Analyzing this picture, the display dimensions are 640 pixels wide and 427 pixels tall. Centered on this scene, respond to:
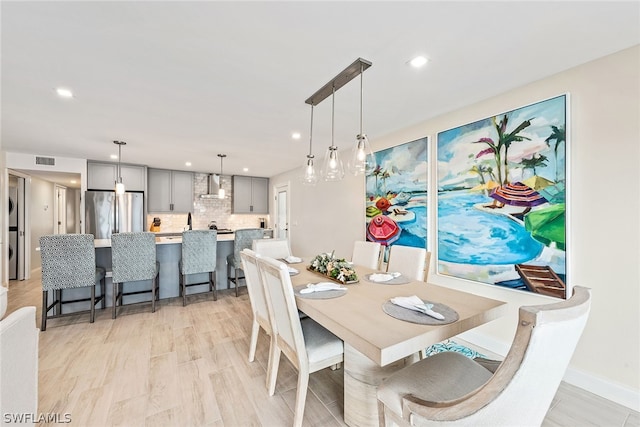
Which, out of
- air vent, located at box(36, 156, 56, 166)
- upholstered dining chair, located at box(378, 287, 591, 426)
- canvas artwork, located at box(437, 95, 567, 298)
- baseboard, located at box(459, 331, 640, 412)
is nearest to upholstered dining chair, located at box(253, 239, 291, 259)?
canvas artwork, located at box(437, 95, 567, 298)

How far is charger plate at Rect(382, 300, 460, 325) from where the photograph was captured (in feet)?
4.24

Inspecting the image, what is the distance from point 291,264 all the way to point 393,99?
194 centimetres

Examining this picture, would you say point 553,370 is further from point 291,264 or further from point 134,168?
point 134,168

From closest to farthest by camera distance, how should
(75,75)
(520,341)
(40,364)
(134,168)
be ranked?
(520,341) < (75,75) < (40,364) < (134,168)

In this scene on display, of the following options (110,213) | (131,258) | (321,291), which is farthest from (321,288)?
(110,213)

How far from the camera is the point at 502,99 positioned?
2.39m

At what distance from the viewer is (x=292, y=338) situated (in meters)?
1.56

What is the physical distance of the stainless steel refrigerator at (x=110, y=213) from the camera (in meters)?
4.93

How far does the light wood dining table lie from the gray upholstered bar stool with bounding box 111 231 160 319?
261cm

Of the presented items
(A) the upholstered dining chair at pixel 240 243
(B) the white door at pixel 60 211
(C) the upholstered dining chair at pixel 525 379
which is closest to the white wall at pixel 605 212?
(C) the upholstered dining chair at pixel 525 379

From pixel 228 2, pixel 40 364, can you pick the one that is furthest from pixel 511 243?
pixel 40 364

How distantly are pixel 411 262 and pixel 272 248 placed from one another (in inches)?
62.9

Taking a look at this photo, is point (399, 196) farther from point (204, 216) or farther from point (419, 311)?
point (204, 216)

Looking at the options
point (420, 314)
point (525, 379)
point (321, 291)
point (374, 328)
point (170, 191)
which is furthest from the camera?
point (170, 191)
